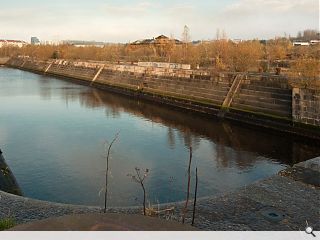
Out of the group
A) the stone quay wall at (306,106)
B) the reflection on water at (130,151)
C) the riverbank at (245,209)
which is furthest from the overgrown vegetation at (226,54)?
the riverbank at (245,209)

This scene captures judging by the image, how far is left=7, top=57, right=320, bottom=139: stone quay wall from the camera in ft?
81.1

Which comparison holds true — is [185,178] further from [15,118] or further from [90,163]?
[15,118]

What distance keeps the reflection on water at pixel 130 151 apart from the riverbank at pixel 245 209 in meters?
2.99

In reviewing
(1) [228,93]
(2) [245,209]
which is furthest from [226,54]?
(2) [245,209]

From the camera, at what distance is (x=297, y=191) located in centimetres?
1097

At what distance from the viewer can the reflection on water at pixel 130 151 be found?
47.2ft

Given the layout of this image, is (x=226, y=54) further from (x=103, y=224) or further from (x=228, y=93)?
(x=103, y=224)

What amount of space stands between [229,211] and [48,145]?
45.0 ft

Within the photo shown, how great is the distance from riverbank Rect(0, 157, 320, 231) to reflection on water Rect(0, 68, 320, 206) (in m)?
2.99

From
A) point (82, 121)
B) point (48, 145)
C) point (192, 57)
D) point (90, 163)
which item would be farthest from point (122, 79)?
point (90, 163)

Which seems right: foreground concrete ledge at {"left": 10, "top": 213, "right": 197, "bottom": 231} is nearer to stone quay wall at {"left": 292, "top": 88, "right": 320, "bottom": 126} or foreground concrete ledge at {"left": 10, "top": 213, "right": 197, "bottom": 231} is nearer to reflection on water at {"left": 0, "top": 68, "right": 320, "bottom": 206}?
reflection on water at {"left": 0, "top": 68, "right": 320, "bottom": 206}

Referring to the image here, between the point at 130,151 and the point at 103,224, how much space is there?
14473mm

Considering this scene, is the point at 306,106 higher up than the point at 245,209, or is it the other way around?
the point at 306,106

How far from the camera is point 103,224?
17.6 ft
